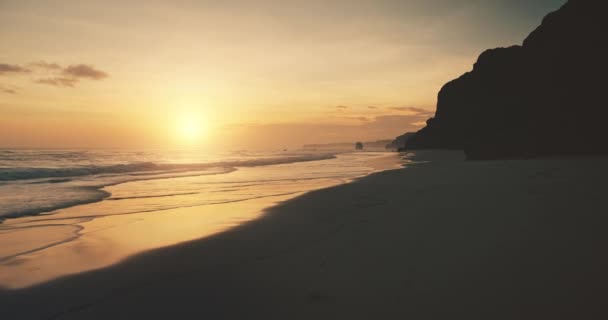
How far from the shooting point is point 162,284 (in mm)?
4266

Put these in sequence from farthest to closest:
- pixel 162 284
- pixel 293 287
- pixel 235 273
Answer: pixel 235 273, pixel 162 284, pixel 293 287

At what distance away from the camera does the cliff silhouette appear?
76.4 feet

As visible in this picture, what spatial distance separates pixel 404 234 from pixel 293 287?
9.52 ft

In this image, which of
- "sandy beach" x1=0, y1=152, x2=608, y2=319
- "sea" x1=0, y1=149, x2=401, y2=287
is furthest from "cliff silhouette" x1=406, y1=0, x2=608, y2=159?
"sea" x1=0, y1=149, x2=401, y2=287

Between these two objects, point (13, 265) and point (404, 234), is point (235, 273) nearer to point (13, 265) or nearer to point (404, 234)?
point (404, 234)

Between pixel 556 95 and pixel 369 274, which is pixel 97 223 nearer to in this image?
pixel 369 274

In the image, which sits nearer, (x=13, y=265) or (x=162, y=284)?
(x=162, y=284)

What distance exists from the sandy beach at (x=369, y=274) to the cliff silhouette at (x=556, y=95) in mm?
21474

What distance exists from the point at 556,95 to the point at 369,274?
29.5m

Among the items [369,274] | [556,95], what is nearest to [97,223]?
[369,274]

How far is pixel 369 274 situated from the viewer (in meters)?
4.18

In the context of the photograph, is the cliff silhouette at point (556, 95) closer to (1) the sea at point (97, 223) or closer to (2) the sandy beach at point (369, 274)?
(2) the sandy beach at point (369, 274)

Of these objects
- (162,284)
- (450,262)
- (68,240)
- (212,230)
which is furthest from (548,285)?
(68,240)

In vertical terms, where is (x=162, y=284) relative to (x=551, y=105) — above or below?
below
